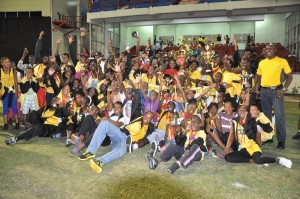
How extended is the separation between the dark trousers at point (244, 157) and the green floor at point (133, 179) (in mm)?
90

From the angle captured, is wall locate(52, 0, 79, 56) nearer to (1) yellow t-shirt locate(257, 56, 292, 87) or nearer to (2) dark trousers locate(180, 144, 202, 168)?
(1) yellow t-shirt locate(257, 56, 292, 87)

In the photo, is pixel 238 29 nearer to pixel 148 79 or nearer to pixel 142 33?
pixel 142 33

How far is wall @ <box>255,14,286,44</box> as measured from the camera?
2127 cm

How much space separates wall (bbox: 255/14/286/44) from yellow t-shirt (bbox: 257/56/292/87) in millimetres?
17422

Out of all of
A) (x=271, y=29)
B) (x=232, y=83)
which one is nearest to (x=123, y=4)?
(x=271, y=29)

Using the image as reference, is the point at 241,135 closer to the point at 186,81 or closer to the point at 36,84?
the point at 186,81

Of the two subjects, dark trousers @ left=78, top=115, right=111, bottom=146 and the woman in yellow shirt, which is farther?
the woman in yellow shirt

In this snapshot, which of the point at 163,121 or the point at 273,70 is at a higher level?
the point at 273,70

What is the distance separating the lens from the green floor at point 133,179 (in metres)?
3.70

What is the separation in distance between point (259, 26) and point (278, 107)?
63.1 ft

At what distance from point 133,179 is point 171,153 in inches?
38.7

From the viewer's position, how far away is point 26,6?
2108 cm

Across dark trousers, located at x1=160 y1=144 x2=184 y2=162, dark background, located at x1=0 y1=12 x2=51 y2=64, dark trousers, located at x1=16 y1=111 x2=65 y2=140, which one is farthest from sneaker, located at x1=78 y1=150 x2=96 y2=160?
dark background, located at x1=0 y1=12 x2=51 y2=64

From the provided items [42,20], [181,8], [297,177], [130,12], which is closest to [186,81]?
[297,177]
